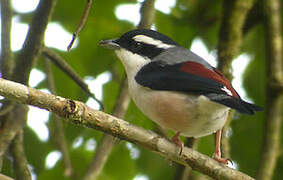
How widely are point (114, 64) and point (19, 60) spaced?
1572 millimetres

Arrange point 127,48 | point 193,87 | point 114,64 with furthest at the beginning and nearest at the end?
point 114,64 < point 127,48 < point 193,87

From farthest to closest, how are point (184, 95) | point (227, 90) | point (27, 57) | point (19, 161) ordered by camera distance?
point (19, 161)
point (27, 57)
point (184, 95)
point (227, 90)

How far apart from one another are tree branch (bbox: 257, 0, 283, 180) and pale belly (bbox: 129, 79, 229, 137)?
56.4 inches

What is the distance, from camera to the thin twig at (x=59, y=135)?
4.86 meters

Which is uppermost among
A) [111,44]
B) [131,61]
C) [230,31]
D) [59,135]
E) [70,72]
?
[230,31]

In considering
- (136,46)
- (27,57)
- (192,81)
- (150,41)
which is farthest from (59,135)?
(192,81)

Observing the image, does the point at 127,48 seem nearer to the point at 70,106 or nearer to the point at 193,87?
the point at 193,87

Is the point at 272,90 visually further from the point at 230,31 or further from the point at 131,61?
the point at 131,61

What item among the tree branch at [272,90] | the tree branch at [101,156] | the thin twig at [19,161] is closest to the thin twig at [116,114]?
the tree branch at [101,156]

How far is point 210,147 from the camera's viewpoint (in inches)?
207

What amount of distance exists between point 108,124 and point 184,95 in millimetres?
931

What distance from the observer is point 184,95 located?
4074 mm

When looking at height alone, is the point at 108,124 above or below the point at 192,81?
below

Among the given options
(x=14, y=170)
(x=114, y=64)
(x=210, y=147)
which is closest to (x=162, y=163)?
(x=210, y=147)
